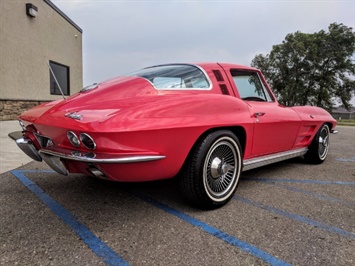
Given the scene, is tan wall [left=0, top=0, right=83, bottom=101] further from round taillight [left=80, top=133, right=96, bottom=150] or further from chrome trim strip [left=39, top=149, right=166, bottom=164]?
round taillight [left=80, top=133, right=96, bottom=150]

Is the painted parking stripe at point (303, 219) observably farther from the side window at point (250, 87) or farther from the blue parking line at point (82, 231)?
the blue parking line at point (82, 231)

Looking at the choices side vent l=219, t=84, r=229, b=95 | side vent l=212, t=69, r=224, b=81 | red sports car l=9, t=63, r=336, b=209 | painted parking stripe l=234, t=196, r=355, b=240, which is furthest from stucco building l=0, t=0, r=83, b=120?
painted parking stripe l=234, t=196, r=355, b=240

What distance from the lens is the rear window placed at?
2.51 meters

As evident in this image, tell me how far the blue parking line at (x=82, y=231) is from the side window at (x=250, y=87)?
198cm

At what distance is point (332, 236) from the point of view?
2068 millimetres

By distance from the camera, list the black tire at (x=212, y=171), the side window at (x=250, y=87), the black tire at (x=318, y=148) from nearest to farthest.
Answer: the black tire at (x=212, y=171)
the side window at (x=250, y=87)
the black tire at (x=318, y=148)

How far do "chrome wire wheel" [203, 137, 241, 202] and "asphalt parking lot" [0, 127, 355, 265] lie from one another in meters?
0.16

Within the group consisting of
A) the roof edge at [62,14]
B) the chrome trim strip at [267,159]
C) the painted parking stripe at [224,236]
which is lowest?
the painted parking stripe at [224,236]

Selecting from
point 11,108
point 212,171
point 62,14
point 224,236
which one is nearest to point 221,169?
point 212,171

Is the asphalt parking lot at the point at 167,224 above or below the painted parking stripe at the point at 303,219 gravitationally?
below

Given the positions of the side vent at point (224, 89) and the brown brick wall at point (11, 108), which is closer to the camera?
the side vent at point (224, 89)

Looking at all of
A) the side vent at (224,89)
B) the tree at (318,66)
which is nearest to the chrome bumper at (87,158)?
the side vent at (224,89)

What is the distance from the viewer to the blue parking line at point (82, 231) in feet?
5.79

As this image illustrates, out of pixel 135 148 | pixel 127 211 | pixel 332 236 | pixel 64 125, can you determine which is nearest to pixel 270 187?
pixel 332 236
